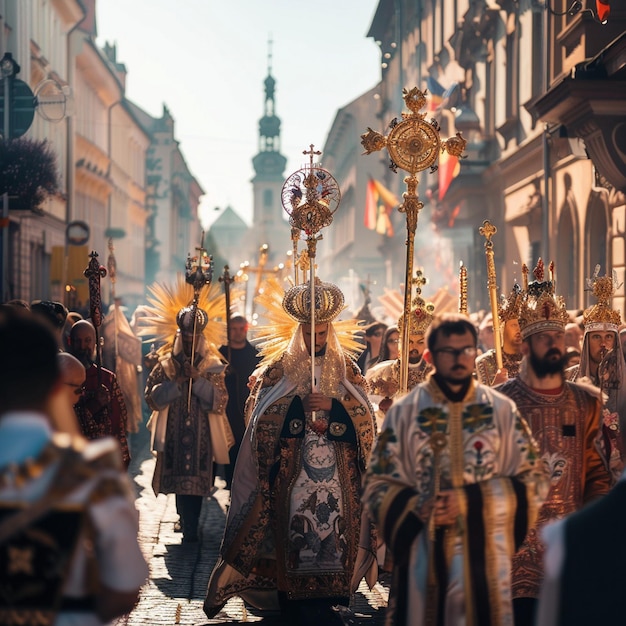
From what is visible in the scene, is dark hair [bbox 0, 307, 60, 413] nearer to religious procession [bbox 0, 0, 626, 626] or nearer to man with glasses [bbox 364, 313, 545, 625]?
religious procession [bbox 0, 0, 626, 626]

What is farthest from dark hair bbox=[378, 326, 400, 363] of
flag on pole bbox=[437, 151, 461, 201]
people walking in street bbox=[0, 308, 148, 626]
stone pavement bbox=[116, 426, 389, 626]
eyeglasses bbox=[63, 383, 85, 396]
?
flag on pole bbox=[437, 151, 461, 201]

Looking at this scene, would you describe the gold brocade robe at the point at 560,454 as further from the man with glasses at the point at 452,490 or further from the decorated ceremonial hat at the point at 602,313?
the decorated ceremonial hat at the point at 602,313

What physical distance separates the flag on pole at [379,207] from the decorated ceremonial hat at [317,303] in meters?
29.0

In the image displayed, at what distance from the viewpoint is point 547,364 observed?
655 centimetres

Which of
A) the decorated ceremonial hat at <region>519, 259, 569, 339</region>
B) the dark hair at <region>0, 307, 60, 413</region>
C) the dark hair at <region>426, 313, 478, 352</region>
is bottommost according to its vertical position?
the dark hair at <region>0, 307, 60, 413</region>

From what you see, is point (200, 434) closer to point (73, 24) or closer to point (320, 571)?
point (320, 571)

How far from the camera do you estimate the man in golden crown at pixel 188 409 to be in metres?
11.4

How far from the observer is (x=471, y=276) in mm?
30672

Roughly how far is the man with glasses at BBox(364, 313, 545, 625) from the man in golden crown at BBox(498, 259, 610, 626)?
111cm

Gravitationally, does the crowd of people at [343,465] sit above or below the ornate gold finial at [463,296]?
below

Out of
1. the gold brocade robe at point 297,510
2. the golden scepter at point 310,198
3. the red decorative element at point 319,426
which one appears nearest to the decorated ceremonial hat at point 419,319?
the golden scepter at point 310,198

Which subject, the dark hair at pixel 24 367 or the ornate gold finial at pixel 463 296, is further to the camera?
the ornate gold finial at pixel 463 296

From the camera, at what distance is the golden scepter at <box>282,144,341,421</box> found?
29.3 feet

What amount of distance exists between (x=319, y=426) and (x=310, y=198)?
1.65m
